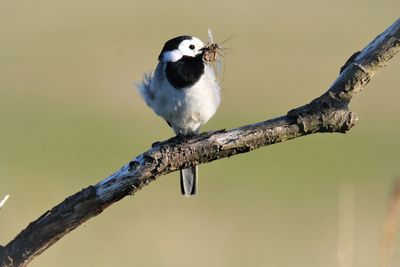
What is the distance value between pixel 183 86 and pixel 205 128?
26.1 ft

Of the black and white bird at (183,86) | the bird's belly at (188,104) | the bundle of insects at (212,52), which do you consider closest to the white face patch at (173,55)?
the black and white bird at (183,86)

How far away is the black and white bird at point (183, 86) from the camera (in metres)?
5.98

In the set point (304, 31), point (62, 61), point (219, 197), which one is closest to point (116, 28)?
point (62, 61)

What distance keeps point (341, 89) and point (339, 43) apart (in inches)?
684

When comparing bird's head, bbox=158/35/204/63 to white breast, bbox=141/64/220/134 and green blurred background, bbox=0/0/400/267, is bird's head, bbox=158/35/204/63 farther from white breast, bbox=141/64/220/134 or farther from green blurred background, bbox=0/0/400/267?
green blurred background, bbox=0/0/400/267

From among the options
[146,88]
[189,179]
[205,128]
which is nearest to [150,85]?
[146,88]

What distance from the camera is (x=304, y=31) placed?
78.2ft

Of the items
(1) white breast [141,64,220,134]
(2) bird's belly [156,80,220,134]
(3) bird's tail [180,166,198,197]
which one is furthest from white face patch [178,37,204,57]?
(3) bird's tail [180,166,198,197]

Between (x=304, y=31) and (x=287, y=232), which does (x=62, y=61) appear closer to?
(x=304, y=31)

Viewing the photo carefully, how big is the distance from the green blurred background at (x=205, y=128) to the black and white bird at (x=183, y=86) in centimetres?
113

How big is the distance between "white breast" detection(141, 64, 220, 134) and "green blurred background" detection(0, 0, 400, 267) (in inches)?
43.9

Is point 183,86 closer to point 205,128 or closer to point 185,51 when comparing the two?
point 185,51

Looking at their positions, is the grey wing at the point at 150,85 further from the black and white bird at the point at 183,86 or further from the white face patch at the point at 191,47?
the white face patch at the point at 191,47

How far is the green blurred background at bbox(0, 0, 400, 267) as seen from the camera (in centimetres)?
866
